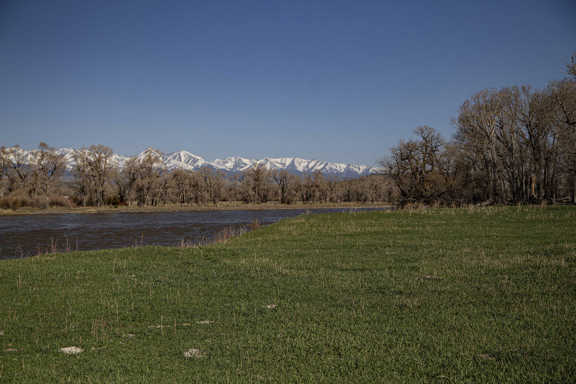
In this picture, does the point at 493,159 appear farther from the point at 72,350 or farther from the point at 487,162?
the point at 72,350

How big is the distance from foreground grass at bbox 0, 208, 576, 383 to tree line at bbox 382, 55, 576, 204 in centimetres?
3380

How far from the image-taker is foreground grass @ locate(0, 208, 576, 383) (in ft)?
19.2

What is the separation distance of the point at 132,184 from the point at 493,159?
77792 millimetres

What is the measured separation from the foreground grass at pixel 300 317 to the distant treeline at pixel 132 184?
50659 mm

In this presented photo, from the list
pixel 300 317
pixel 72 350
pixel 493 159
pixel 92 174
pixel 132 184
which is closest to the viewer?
pixel 72 350

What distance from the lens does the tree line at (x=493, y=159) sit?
4559 cm

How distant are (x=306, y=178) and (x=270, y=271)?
108275 millimetres

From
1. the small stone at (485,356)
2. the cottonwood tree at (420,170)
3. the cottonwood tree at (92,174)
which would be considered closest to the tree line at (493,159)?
the cottonwood tree at (420,170)

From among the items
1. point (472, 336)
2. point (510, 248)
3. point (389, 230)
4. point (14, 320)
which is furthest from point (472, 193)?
point (14, 320)

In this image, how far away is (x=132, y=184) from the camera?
91.7 metres

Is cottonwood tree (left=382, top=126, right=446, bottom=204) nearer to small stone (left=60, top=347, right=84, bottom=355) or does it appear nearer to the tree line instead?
the tree line

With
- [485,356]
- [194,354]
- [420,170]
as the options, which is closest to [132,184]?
[420,170]

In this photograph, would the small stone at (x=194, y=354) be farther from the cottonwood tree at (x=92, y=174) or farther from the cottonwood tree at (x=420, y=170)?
→ the cottonwood tree at (x=92, y=174)

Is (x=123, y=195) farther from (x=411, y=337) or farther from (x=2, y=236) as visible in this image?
(x=411, y=337)
